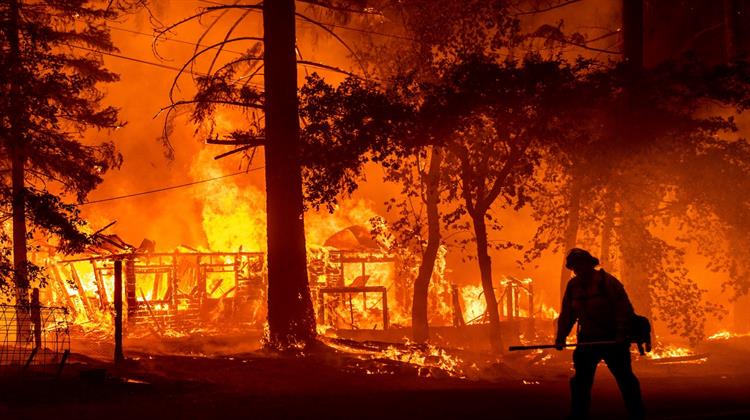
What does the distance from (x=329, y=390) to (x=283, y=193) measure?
5.40 meters

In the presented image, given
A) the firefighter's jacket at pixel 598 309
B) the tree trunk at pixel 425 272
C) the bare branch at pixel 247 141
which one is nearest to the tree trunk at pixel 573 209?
the tree trunk at pixel 425 272

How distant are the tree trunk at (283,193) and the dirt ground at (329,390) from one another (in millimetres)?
847

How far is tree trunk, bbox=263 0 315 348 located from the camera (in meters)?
15.8

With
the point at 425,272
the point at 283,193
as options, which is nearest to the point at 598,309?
the point at 283,193

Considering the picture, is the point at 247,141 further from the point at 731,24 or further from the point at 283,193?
the point at 731,24

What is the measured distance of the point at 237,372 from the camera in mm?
12672

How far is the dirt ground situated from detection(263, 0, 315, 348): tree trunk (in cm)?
85

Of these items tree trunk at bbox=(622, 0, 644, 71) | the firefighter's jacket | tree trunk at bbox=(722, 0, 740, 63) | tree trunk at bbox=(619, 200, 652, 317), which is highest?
tree trunk at bbox=(722, 0, 740, 63)

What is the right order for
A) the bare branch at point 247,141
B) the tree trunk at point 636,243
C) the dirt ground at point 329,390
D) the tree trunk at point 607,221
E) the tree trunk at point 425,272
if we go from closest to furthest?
the dirt ground at point 329,390
the bare branch at point 247,141
the tree trunk at point 607,221
the tree trunk at point 636,243
the tree trunk at point 425,272

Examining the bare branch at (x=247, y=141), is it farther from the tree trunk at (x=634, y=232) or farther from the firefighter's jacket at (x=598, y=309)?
the firefighter's jacket at (x=598, y=309)

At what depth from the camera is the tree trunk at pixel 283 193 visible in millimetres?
15836

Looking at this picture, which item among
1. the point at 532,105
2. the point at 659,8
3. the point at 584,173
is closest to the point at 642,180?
the point at 584,173

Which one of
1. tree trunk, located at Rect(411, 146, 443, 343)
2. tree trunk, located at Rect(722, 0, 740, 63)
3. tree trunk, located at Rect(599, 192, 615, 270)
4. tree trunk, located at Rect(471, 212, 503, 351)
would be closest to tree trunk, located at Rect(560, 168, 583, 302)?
tree trunk, located at Rect(599, 192, 615, 270)

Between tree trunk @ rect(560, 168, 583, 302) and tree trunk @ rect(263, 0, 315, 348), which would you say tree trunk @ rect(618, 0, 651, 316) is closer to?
tree trunk @ rect(560, 168, 583, 302)
